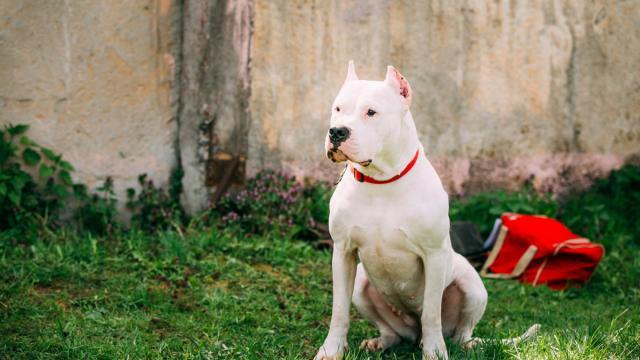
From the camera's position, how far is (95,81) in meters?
5.88

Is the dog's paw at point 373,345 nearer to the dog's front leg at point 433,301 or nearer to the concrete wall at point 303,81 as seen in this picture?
the dog's front leg at point 433,301

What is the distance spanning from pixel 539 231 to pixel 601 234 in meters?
1.14

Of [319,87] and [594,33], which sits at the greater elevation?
[594,33]

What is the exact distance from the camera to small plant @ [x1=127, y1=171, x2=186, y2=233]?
593 centimetres

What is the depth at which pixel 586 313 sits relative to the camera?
4992mm

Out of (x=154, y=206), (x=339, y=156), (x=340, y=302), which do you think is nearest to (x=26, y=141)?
(x=154, y=206)

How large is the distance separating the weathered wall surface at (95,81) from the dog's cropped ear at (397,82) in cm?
310

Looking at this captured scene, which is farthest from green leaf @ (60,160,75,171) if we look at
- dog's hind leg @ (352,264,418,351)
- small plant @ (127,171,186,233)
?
→ dog's hind leg @ (352,264,418,351)

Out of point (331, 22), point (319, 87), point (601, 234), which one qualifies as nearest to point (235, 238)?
point (319, 87)

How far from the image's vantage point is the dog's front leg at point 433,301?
3.56m

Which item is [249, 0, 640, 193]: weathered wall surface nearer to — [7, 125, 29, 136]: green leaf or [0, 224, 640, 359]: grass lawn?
[0, 224, 640, 359]: grass lawn

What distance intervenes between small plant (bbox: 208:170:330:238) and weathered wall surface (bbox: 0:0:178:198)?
26.7 inches

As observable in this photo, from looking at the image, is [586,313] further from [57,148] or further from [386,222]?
[57,148]

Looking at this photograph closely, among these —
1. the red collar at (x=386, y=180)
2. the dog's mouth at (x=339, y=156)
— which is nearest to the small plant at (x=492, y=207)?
the red collar at (x=386, y=180)
